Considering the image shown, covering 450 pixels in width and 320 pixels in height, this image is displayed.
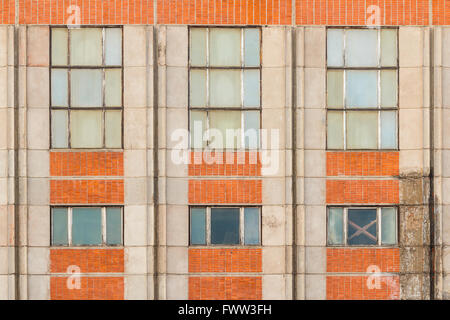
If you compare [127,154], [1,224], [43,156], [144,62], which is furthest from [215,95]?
[1,224]

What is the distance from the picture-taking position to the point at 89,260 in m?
16.1

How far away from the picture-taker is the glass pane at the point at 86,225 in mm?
16328

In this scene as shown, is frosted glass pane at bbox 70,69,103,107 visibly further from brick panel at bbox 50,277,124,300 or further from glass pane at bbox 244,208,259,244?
glass pane at bbox 244,208,259,244

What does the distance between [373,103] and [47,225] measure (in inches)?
492

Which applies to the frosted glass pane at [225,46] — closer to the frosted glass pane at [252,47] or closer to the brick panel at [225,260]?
the frosted glass pane at [252,47]

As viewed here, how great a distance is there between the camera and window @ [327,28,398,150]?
16469 millimetres

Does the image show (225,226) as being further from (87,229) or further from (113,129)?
(113,129)

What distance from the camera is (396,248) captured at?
53.5 ft

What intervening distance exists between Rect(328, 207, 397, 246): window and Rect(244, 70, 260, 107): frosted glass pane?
490 centimetres

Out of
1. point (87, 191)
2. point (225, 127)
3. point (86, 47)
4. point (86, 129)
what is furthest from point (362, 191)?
point (86, 47)

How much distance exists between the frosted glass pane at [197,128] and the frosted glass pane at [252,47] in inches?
98.6

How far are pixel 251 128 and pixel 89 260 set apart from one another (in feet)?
24.4

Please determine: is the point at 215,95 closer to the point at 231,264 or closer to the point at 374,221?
the point at 231,264
